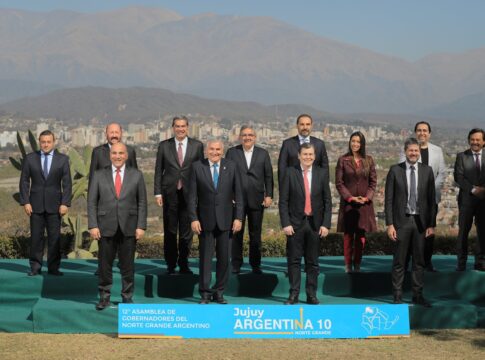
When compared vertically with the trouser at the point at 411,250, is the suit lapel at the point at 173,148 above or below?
above

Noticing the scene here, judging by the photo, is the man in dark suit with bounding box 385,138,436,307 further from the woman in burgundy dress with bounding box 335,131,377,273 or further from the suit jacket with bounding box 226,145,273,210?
the suit jacket with bounding box 226,145,273,210

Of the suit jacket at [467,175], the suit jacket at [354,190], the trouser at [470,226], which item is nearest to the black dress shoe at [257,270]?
the suit jacket at [354,190]

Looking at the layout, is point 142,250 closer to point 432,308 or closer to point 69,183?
point 69,183

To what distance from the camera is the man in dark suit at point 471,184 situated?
28.9ft

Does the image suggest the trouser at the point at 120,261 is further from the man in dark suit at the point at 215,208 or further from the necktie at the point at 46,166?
the necktie at the point at 46,166

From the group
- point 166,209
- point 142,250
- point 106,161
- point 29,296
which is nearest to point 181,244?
point 166,209

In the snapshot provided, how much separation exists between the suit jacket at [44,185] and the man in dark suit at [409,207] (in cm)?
371

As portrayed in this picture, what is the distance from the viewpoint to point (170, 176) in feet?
28.3

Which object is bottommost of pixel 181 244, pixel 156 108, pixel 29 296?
pixel 29 296

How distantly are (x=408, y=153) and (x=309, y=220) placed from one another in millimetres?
1263

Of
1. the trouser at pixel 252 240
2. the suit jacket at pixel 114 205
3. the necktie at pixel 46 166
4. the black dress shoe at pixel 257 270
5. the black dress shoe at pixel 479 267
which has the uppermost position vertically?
the necktie at pixel 46 166

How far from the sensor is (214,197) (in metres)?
7.93

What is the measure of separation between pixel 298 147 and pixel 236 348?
8.54 feet

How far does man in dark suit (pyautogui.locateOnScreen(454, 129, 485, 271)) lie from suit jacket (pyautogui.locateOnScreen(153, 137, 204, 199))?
10.2ft
